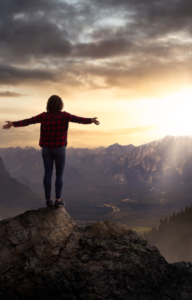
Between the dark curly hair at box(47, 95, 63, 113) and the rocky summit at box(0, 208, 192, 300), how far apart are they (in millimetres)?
5166

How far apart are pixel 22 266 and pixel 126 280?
387cm

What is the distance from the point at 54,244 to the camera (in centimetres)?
941

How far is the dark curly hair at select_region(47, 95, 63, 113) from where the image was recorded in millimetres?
10930

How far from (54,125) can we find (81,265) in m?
6.13

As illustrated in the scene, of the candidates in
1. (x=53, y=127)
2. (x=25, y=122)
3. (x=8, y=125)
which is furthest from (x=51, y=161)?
(x=8, y=125)

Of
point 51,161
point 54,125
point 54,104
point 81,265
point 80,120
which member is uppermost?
point 54,104

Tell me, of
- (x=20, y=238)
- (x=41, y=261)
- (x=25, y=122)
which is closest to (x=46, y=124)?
(x=25, y=122)

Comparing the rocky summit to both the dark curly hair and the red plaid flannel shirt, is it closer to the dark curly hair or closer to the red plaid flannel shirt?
the red plaid flannel shirt

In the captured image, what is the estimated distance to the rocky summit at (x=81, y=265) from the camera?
25.2 ft

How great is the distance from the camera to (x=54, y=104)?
10930 mm

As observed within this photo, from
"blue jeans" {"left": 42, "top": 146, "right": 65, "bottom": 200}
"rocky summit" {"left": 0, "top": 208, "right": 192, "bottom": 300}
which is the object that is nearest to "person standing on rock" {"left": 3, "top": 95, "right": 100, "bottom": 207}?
"blue jeans" {"left": 42, "top": 146, "right": 65, "bottom": 200}

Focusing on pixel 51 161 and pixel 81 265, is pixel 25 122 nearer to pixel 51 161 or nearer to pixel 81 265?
pixel 51 161

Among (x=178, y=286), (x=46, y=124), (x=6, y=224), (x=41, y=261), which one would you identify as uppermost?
(x=46, y=124)

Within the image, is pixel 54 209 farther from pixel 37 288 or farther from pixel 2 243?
pixel 37 288
